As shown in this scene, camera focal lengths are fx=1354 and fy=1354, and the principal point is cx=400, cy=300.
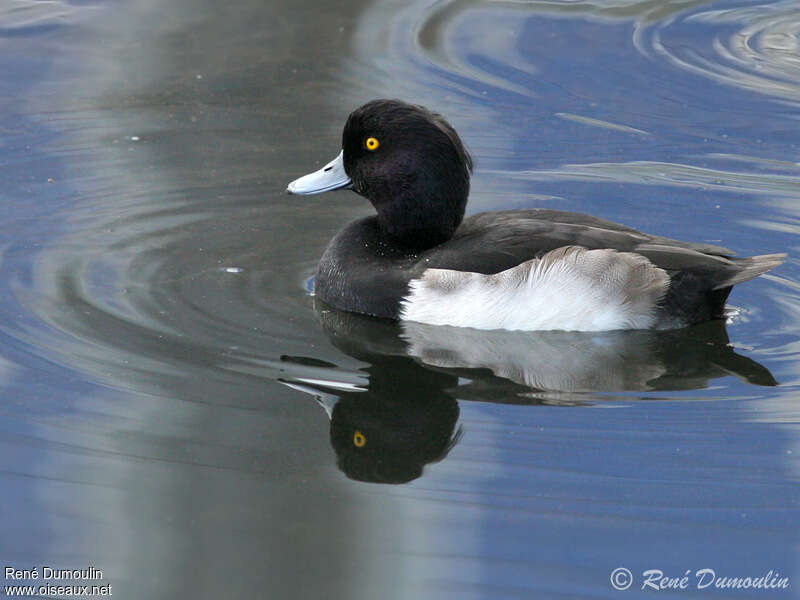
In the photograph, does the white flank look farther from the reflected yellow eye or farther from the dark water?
the reflected yellow eye

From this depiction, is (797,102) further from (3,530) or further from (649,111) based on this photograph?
(3,530)

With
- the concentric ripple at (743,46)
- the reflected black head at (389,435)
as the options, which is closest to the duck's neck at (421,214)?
the reflected black head at (389,435)

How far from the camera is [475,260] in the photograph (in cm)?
646

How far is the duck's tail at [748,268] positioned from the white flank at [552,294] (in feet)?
0.94

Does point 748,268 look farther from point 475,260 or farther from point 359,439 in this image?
point 359,439

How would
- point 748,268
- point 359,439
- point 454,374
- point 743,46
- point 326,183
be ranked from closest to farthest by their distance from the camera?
1. point 359,439
2. point 454,374
3. point 748,268
4. point 326,183
5. point 743,46

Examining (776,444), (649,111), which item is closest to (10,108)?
(649,111)

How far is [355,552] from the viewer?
4691 millimetres

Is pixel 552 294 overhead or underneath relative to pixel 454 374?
overhead

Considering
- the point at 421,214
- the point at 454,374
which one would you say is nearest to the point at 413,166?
the point at 421,214

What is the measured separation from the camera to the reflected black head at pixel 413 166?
669cm

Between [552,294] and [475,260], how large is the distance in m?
0.40

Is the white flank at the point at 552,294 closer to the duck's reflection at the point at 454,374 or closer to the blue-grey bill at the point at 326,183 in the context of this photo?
the duck's reflection at the point at 454,374

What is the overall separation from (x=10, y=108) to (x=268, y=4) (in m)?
3.03
